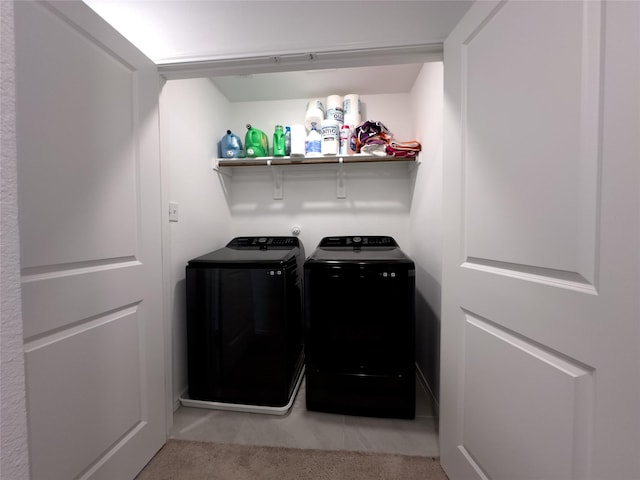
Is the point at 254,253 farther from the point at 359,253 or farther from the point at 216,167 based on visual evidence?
the point at 216,167

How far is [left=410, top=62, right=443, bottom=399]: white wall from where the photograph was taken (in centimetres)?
151

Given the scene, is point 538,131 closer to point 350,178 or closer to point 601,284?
point 601,284

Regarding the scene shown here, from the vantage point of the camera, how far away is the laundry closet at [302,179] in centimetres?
156

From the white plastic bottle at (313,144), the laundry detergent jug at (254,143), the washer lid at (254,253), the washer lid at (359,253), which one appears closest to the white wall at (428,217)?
the washer lid at (359,253)

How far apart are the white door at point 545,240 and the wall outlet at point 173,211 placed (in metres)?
1.56

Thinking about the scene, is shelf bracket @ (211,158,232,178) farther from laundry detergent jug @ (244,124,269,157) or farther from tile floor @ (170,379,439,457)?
tile floor @ (170,379,439,457)

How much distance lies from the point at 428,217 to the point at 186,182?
5.63 feet

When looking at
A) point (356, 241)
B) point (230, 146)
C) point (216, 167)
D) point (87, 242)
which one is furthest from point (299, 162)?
point (87, 242)

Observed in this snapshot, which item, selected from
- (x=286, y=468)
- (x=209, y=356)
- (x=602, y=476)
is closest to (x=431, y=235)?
(x=602, y=476)

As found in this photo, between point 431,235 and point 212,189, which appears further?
point 212,189

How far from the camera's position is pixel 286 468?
45.1 inches

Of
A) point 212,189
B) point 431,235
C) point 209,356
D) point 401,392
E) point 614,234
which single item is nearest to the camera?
point 614,234

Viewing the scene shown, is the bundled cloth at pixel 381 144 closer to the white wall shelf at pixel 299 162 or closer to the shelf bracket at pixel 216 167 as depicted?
the white wall shelf at pixel 299 162

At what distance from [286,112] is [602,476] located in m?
2.67
